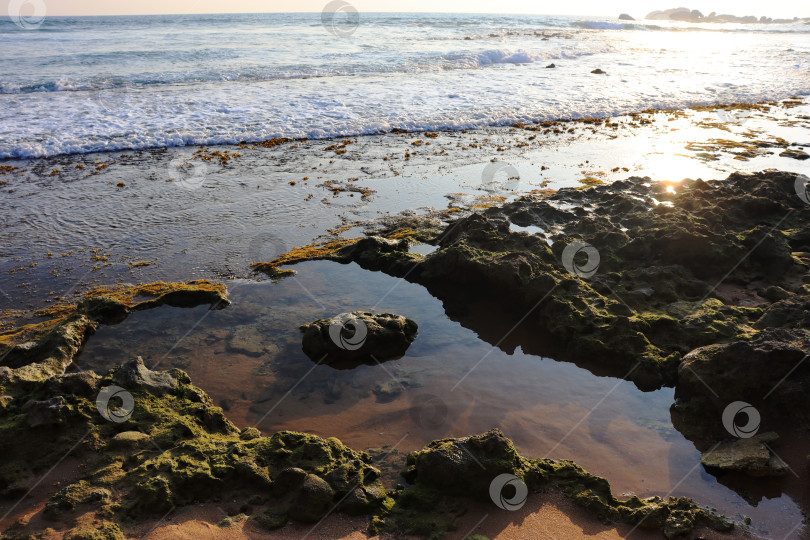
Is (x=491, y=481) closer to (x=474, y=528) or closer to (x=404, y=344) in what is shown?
(x=474, y=528)

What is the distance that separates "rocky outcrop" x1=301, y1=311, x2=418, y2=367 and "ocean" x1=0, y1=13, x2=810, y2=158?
10249 mm

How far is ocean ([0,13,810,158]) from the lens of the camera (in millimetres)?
15078

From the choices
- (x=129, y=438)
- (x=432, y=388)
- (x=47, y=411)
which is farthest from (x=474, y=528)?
(x=47, y=411)

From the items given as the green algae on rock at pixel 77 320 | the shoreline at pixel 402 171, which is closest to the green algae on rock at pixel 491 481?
the green algae on rock at pixel 77 320

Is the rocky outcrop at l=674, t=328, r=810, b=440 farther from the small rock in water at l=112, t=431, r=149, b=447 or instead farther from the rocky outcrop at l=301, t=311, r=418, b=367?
the small rock in water at l=112, t=431, r=149, b=447

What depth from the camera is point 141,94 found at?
19.3 meters

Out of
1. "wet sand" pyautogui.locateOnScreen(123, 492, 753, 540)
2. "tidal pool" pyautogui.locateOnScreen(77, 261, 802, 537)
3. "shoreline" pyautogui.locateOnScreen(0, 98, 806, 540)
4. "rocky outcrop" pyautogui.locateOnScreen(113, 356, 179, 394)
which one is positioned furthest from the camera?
"shoreline" pyautogui.locateOnScreen(0, 98, 806, 540)

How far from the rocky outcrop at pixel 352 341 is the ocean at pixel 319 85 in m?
10.2

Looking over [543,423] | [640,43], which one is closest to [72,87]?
[543,423]

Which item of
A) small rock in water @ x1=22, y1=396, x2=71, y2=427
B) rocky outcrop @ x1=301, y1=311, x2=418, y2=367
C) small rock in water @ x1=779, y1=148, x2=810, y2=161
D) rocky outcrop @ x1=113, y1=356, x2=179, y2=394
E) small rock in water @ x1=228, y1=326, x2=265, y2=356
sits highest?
small rock in water @ x1=779, y1=148, x2=810, y2=161

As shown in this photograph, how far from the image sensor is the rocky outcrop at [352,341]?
532 centimetres

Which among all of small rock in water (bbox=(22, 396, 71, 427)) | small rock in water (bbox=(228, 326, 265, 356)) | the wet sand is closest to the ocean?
small rock in water (bbox=(228, 326, 265, 356))

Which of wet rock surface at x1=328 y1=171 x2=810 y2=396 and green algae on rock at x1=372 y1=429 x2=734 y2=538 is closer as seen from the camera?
green algae on rock at x1=372 y1=429 x2=734 y2=538

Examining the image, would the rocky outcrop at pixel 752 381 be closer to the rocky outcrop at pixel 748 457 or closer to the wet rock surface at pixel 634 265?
the rocky outcrop at pixel 748 457
